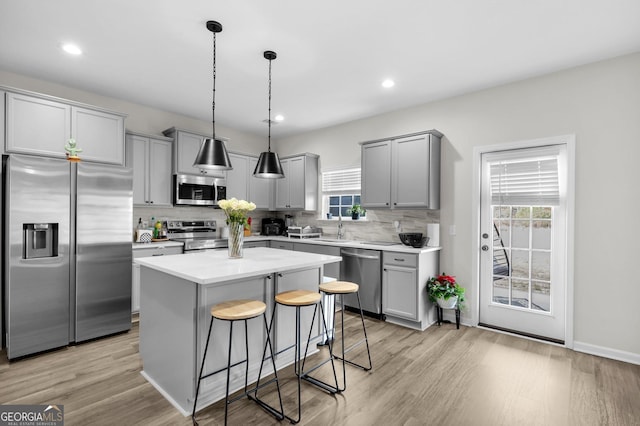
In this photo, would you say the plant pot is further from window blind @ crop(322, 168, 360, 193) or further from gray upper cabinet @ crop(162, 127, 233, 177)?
gray upper cabinet @ crop(162, 127, 233, 177)

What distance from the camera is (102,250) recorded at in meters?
3.39

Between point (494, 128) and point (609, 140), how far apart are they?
1.03 m

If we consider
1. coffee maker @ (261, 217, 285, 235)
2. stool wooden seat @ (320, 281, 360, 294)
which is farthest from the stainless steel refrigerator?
coffee maker @ (261, 217, 285, 235)

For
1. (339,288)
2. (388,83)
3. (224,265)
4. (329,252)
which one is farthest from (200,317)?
(388,83)

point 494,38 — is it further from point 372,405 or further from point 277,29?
point 372,405

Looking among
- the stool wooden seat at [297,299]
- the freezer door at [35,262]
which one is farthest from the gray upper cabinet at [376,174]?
the freezer door at [35,262]

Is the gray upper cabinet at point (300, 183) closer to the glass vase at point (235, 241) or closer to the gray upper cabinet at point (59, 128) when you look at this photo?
the gray upper cabinet at point (59, 128)

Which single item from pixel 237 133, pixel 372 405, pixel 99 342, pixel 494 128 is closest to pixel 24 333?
pixel 99 342

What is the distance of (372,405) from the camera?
2244 mm

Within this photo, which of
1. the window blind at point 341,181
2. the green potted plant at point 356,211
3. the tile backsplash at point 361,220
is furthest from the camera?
the window blind at point 341,181

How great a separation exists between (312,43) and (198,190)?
2898mm

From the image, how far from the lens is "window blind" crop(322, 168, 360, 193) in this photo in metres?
5.16

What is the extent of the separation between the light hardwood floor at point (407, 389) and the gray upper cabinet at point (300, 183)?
2827 mm

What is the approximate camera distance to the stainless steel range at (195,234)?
4.45 metres
